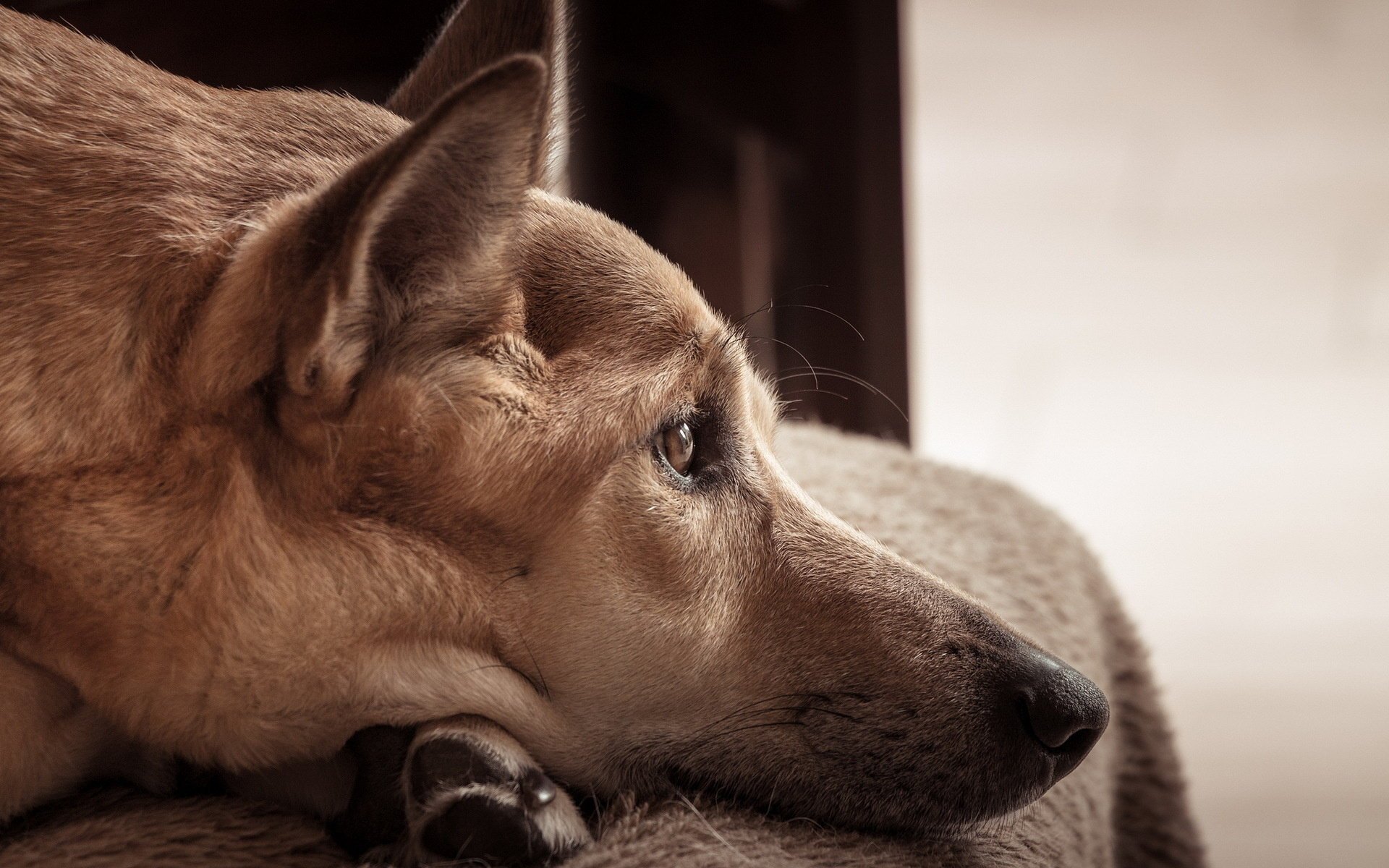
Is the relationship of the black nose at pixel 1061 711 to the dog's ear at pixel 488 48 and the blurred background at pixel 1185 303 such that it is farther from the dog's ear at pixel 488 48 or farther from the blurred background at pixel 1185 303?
the blurred background at pixel 1185 303

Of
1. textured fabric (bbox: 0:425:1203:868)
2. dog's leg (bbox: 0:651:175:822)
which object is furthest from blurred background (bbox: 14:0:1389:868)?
dog's leg (bbox: 0:651:175:822)

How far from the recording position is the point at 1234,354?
4289 mm

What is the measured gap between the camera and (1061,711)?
3.60ft

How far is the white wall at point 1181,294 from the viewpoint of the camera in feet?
13.8

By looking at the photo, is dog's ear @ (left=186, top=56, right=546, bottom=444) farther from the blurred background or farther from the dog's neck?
the blurred background

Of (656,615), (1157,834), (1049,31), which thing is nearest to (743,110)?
(1049,31)

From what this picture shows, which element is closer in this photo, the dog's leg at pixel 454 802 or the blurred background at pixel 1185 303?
the dog's leg at pixel 454 802

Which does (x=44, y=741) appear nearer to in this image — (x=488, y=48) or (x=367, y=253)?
(x=367, y=253)

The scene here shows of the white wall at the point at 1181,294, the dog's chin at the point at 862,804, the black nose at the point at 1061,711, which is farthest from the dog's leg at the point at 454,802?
the white wall at the point at 1181,294

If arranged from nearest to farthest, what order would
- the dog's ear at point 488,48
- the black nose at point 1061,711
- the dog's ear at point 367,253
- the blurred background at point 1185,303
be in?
the dog's ear at point 367,253 < the black nose at point 1061,711 < the dog's ear at point 488,48 < the blurred background at point 1185,303

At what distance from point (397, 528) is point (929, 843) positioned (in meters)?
0.58

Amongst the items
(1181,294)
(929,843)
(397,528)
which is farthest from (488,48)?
(1181,294)

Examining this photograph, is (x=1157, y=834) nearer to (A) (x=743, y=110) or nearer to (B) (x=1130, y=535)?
(A) (x=743, y=110)

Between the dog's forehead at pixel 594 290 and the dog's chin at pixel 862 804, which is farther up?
the dog's forehead at pixel 594 290
